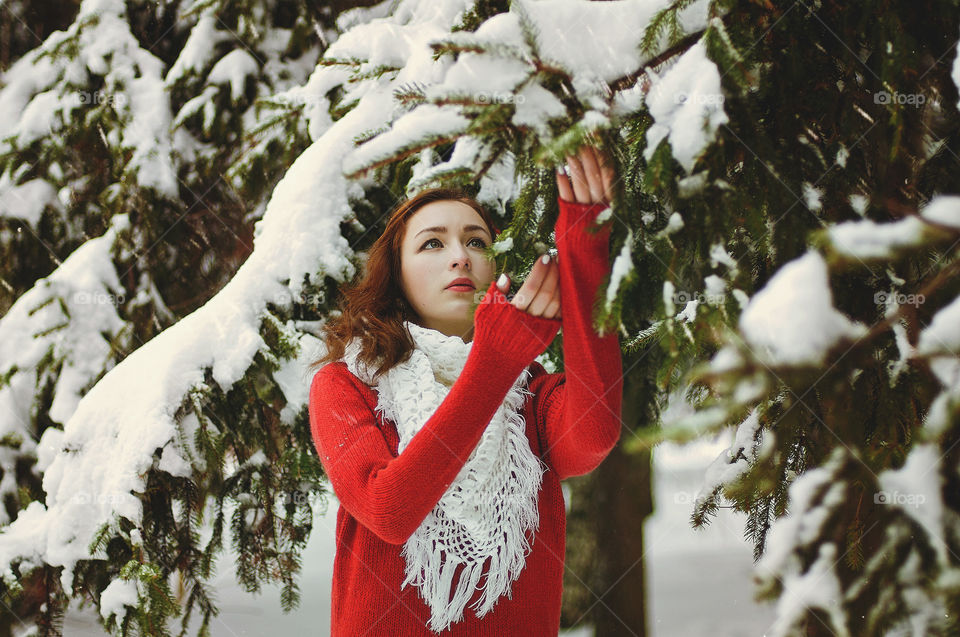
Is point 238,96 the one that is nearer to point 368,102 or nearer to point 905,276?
point 368,102

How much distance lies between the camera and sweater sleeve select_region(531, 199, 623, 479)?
1181 millimetres

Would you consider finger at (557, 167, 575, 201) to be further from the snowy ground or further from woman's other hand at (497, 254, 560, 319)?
the snowy ground

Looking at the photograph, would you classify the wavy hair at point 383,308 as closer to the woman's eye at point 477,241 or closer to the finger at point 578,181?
the woman's eye at point 477,241

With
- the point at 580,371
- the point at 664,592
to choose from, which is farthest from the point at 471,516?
the point at 664,592

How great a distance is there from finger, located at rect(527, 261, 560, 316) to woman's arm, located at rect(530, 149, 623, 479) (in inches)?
0.7

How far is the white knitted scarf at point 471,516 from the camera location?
146 cm

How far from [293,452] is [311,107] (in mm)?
1289

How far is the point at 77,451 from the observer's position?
217 centimetres

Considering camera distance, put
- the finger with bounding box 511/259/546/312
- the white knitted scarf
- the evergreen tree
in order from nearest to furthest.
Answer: the evergreen tree
the finger with bounding box 511/259/546/312
the white knitted scarf

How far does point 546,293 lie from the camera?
1257mm

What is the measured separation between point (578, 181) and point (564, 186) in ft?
0.10

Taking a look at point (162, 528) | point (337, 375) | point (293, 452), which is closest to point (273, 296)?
point (293, 452)

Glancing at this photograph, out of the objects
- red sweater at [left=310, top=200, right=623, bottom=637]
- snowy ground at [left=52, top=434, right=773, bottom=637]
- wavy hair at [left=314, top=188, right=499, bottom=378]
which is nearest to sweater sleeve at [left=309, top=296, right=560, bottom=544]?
red sweater at [left=310, top=200, right=623, bottom=637]

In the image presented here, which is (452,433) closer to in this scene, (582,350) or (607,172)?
(582,350)
